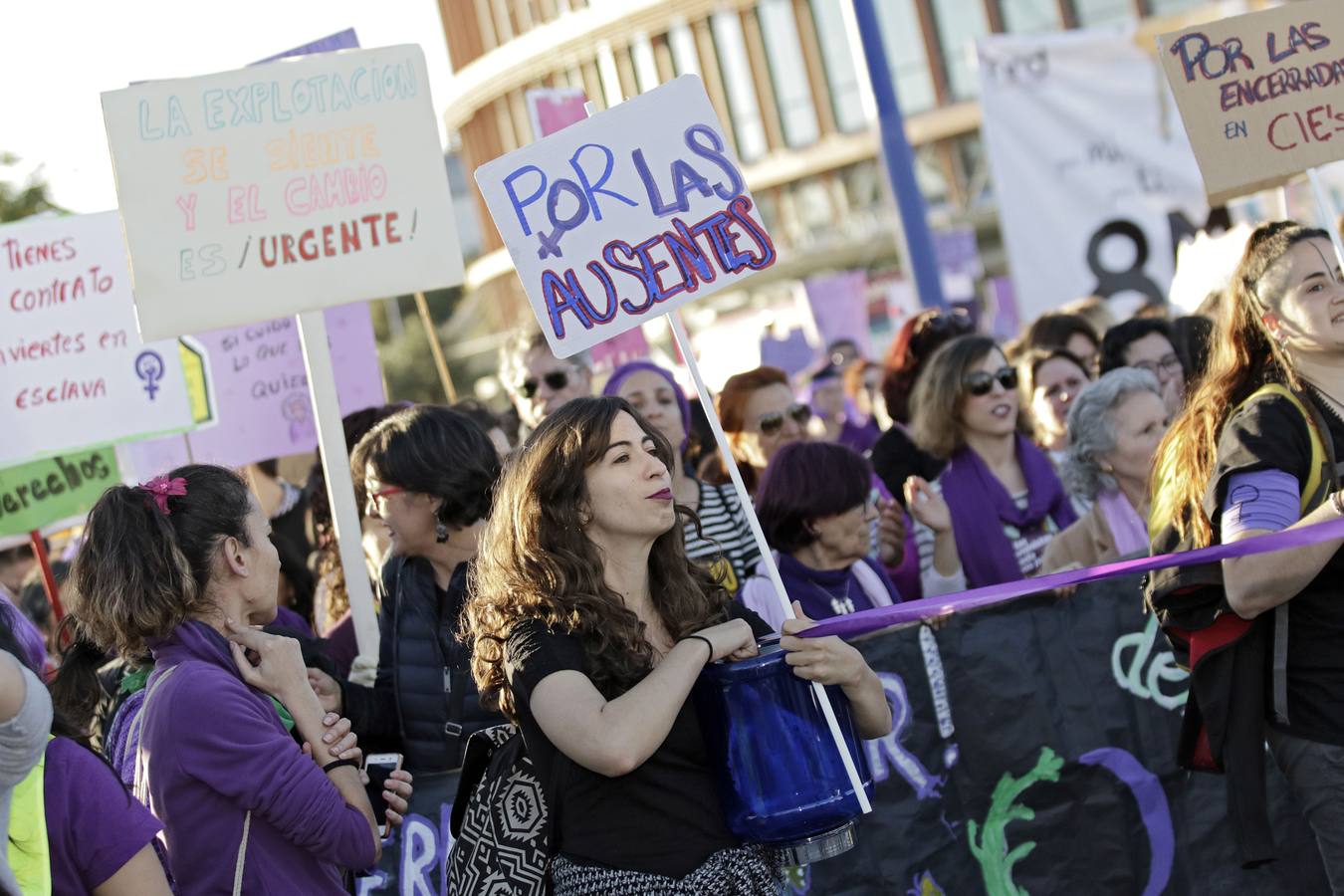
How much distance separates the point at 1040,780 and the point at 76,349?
3.56 metres

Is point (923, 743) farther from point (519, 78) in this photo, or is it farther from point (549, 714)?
point (519, 78)

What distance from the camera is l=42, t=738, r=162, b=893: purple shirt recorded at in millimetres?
2537

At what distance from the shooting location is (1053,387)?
5.90 meters

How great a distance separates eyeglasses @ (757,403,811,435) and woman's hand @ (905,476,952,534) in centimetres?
108

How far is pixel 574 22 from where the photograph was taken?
1854 inches

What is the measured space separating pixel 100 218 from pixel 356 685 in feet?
8.79

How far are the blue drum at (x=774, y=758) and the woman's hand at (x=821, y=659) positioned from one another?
58 mm

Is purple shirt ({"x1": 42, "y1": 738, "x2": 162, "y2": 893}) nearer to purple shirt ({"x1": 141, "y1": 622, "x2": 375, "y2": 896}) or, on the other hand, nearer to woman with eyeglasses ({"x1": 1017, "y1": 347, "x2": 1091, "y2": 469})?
purple shirt ({"x1": 141, "y1": 622, "x2": 375, "y2": 896})

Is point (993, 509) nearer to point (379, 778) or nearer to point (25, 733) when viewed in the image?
point (379, 778)

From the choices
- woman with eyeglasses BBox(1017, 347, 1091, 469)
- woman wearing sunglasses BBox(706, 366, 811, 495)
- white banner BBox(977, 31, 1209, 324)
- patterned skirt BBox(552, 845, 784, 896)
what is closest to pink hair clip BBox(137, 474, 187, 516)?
patterned skirt BBox(552, 845, 784, 896)

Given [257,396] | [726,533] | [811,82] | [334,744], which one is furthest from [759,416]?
[811,82]

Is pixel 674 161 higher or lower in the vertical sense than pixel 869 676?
higher

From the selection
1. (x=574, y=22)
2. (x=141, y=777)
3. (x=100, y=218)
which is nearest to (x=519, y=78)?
(x=574, y=22)

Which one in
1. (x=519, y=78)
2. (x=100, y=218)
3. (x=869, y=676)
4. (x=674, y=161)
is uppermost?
(x=519, y=78)
